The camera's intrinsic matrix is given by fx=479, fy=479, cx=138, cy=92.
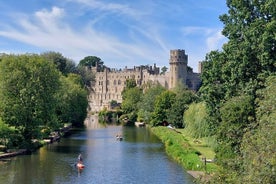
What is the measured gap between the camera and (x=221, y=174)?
1828 cm

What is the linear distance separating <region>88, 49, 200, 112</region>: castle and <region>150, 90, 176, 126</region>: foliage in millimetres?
42062

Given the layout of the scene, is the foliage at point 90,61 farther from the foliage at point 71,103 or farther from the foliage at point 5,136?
the foliage at point 5,136

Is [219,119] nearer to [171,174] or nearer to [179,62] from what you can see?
[171,174]

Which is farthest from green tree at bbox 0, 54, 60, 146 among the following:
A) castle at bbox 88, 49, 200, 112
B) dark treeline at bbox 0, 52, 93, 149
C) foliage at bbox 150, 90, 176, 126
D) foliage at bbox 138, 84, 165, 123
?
castle at bbox 88, 49, 200, 112

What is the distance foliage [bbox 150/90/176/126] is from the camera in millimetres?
77125

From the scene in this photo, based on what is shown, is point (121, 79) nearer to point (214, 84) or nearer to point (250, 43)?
point (214, 84)

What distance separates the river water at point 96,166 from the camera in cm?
2991

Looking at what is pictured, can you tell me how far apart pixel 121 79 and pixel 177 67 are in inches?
1376

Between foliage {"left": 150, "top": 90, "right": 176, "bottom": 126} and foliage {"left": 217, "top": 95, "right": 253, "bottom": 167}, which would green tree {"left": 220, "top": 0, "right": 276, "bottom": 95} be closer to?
foliage {"left": 217, "top": 95, "right": 253, "bottom": 167}

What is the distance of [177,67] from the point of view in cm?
11900

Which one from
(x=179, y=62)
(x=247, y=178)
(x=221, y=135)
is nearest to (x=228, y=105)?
(x=221, y=135)

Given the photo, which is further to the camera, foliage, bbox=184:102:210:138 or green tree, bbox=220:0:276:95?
foliage, bbox=184:102:210:138

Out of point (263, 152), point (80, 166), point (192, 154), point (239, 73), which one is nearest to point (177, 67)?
point (192, 154)

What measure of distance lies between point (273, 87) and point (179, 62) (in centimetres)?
9964
